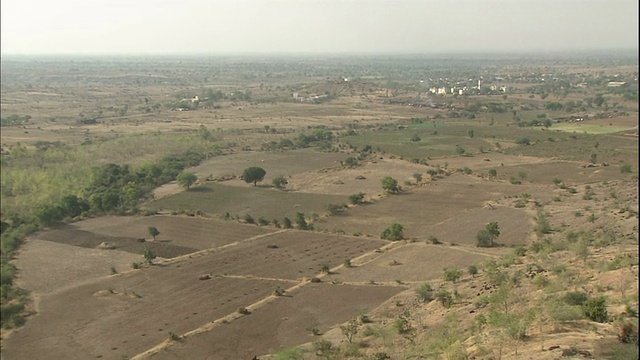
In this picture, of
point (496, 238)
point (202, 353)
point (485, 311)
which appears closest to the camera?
point (485, 311)

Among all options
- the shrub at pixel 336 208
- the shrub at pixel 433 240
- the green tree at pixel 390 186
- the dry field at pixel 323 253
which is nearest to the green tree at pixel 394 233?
the dry field at pixel 323 253

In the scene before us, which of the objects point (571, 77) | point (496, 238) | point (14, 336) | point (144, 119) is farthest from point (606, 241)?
point (571, 77)

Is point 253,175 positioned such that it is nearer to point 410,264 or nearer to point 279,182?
point 279,182

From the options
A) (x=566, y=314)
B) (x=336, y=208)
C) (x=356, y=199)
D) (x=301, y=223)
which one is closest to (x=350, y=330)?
(x=566, y=314)

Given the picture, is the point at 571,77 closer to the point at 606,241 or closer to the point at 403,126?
the point at 403,126

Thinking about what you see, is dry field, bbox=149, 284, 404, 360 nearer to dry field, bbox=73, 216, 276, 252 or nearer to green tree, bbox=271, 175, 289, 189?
dry field, bbox=73, 216, 276, 252

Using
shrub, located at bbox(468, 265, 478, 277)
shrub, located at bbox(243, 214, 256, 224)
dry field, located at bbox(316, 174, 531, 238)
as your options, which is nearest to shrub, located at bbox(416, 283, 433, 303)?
shrub, located at bbox(468, 265, 478, 277)
